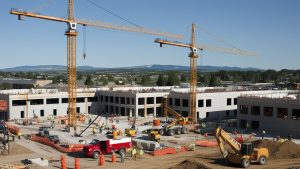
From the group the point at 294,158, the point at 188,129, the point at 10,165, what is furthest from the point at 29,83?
the point at 294,158

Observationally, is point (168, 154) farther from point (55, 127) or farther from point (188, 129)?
point (55, 127)

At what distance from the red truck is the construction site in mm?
103

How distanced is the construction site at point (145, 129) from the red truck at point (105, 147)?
103mm

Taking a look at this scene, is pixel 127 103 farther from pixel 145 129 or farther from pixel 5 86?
pixel 5 86

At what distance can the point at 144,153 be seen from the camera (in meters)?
43.8

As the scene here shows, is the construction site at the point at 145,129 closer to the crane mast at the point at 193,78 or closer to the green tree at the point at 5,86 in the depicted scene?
the crane mast at the point at 193,78

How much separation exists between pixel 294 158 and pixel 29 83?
99.4 metres

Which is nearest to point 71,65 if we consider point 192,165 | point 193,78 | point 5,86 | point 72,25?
point 72,25

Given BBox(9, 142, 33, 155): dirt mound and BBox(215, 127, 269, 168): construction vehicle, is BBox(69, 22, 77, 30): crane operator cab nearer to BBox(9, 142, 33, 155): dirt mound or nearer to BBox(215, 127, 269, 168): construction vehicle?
BBox(9, 142, 33, 155): dirt mound

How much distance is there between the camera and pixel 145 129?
64000 millimetres

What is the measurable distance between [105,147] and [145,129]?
22.2 m

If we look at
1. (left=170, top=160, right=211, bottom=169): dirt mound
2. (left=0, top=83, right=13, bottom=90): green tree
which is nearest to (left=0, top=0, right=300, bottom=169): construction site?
(left=170, top=160, right=211, bottom=169): dirt mound

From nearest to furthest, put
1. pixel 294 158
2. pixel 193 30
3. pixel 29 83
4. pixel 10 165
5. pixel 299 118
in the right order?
pixel 10 165 → pixel 294 158 → pixel 299 118 → pixel 193 30 → pixel 29 83

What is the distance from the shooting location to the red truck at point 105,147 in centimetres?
4128
